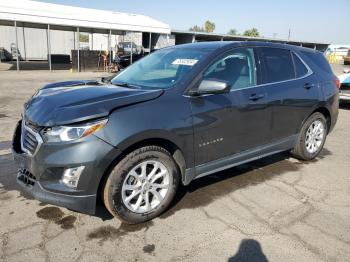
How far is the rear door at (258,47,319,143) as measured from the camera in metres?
4.21

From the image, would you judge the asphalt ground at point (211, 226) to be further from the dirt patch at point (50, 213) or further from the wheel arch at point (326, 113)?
the wheel arch at point (326, 113)

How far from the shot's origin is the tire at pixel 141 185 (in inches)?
119

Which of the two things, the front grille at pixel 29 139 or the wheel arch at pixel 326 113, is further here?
the wheel arch at pixel 326 113

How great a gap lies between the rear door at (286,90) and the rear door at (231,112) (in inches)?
7.6

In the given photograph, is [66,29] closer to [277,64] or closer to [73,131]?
[277,64]

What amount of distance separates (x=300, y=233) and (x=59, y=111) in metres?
2.51

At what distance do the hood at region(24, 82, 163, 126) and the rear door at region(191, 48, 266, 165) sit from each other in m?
0.60

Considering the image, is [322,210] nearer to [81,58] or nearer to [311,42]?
[81,58]

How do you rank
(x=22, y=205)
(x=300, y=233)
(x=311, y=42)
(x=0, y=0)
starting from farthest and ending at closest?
(x=311, y=42)
(x=0, y=0)
(x=22, y=205)
(x=300, y=233)

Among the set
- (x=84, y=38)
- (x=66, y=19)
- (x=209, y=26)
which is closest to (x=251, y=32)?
(x=209, y=26)

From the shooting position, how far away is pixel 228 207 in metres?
3.65

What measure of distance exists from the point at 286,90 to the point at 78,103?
8.93 feet

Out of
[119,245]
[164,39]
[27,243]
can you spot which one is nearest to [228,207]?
[119,245]

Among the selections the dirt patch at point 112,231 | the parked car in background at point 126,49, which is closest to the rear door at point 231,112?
the dirt patch at point 112,231
